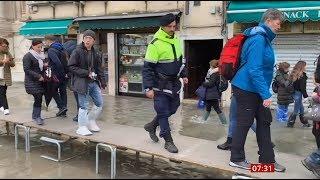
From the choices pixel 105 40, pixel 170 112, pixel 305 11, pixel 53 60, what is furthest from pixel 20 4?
pixel 170 112

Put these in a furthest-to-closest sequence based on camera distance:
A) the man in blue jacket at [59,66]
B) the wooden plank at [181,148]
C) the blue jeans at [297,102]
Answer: the blue jeans at [297,102], the man in blue jacket at [59,66], the wooden plank at [181,148]

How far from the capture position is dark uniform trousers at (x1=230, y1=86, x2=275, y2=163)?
4.34m

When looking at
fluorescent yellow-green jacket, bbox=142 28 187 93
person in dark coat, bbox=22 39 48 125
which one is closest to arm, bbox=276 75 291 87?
fluorescent yellow-green jacket, bbox=142 28 187 93

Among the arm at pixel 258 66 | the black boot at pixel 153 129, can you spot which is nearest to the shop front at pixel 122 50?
the black boot at pixel 153 129

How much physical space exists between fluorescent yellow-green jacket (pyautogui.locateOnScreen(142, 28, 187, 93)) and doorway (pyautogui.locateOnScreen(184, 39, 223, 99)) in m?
6.89

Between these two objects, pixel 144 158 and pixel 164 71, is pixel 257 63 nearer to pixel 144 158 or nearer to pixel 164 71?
pixel 164 71

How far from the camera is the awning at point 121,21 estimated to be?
38.5 feet

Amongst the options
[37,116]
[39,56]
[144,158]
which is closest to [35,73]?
[39,56]

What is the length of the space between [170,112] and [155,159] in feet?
3.86

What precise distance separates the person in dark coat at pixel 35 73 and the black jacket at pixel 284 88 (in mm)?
4752

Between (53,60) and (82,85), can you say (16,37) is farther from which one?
(82,85)

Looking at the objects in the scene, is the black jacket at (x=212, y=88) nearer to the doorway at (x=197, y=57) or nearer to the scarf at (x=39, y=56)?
the scarf at (x=39, y=56)

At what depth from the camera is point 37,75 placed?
6.50 m

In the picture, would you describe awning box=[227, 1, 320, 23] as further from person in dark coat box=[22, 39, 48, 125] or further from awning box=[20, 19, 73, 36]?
awning box=[20, 19, 73, 36]
